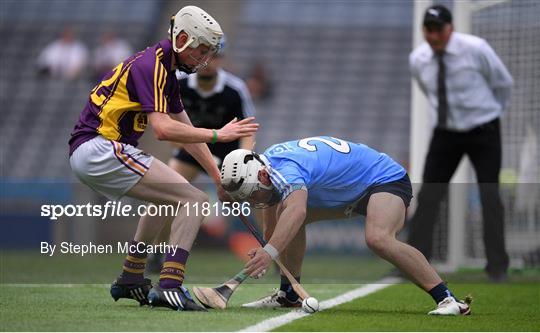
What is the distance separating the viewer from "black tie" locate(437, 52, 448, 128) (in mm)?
9156

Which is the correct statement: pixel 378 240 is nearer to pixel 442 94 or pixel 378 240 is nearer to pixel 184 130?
pixel 184 130

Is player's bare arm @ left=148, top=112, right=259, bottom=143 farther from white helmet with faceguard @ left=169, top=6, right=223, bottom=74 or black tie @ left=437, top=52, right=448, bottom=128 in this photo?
black tie @ left=437, top=52, right=448, bottom=128

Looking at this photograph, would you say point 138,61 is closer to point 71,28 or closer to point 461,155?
point 461,155

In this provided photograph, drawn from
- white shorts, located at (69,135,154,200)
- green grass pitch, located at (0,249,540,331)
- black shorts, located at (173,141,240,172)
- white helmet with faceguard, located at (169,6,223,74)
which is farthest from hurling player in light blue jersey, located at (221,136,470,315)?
black shorts, located at (173,141,240,172)

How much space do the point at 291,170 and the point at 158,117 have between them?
2.41 feet

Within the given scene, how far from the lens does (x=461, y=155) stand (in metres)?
9.29

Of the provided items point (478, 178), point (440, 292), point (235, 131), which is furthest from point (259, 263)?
point (478, 178)

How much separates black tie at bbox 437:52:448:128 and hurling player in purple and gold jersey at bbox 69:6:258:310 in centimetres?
350

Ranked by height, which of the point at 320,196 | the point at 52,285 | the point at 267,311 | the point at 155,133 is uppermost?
the point at 155,133

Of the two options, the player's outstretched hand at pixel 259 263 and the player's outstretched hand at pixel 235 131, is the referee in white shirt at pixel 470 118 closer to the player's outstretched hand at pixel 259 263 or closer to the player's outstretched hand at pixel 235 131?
the player's outstretched hand at pixel 235 131

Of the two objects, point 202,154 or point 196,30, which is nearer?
point 196,30

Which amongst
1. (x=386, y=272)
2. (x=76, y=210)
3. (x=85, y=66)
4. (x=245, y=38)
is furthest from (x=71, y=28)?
(x=386, y=272)

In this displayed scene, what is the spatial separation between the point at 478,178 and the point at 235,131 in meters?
3.92

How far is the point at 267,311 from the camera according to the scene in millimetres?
6102
